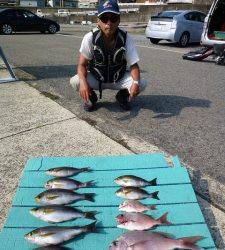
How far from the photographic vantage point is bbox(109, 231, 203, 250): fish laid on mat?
257 centimetres

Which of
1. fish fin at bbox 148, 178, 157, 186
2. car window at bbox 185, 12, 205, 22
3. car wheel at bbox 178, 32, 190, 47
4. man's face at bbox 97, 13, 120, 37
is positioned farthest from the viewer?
car window at bbox 185, 12, 205, 22

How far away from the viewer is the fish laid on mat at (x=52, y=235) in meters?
2.71

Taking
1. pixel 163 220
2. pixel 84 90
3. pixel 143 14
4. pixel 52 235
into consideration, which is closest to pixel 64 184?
pixel 52 235

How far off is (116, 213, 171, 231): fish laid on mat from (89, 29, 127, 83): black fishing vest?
9.83 ft

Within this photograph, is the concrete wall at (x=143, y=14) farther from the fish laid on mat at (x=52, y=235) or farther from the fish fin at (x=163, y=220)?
the fish laid on mat at (x=52, y=235)

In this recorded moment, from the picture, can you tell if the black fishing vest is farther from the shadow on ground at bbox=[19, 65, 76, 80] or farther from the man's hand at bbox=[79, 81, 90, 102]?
the shadow on ground at bbox=[19, 65, 76, 80]

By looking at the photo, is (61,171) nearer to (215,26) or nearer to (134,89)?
(134,89)

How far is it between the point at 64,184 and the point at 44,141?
4.59 feet

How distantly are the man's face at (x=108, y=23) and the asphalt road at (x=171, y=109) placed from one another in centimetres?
129

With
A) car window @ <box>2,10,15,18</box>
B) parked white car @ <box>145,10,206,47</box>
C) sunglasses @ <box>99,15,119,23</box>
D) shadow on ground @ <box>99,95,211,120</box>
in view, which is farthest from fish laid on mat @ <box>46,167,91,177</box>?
car window @ <box>2,10,15,18</box>

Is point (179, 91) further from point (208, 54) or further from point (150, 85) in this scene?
point (208, 54)

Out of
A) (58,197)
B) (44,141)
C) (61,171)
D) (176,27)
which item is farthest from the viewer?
(176,27)

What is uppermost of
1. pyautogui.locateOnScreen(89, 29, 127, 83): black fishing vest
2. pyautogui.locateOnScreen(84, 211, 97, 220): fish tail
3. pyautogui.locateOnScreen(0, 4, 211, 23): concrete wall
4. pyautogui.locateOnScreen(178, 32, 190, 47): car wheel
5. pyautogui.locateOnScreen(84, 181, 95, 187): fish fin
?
pyautogui.locateOnScreen(89, 29, 127, 83): black fishing vest

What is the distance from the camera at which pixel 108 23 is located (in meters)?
5.11
